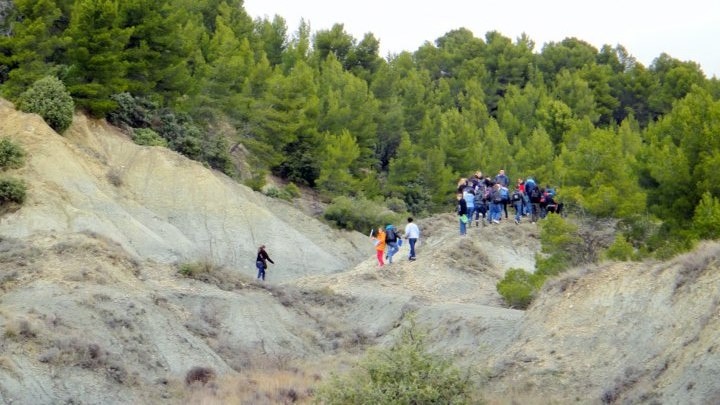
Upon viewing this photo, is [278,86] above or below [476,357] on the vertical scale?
above

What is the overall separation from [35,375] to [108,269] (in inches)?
286

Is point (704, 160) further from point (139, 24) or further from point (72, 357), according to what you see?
point (139, 24)

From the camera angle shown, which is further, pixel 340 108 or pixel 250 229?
pixel 340 108

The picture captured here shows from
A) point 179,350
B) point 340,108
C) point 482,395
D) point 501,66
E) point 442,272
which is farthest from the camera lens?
point 501,66

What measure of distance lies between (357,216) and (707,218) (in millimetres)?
28327

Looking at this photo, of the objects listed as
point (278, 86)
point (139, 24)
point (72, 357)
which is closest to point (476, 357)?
point (72, 357)

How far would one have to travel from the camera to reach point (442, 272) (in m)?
36.3

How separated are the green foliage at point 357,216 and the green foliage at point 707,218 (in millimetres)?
27386

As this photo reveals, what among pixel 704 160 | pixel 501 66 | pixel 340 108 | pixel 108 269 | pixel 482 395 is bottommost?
pixel 482 395

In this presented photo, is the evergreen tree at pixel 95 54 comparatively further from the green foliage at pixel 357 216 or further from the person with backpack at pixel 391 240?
the person with backpack at pixel 391 240

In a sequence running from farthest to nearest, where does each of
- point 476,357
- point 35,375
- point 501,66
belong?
point 501,66, point 476,357, point 35,375

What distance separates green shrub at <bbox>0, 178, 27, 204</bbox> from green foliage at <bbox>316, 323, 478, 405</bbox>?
65.5ft

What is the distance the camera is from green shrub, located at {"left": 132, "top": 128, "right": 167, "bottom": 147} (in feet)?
162

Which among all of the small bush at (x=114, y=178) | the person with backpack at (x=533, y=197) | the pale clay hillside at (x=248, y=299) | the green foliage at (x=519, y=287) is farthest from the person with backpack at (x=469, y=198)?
the small bush at (x=114, y=178)
